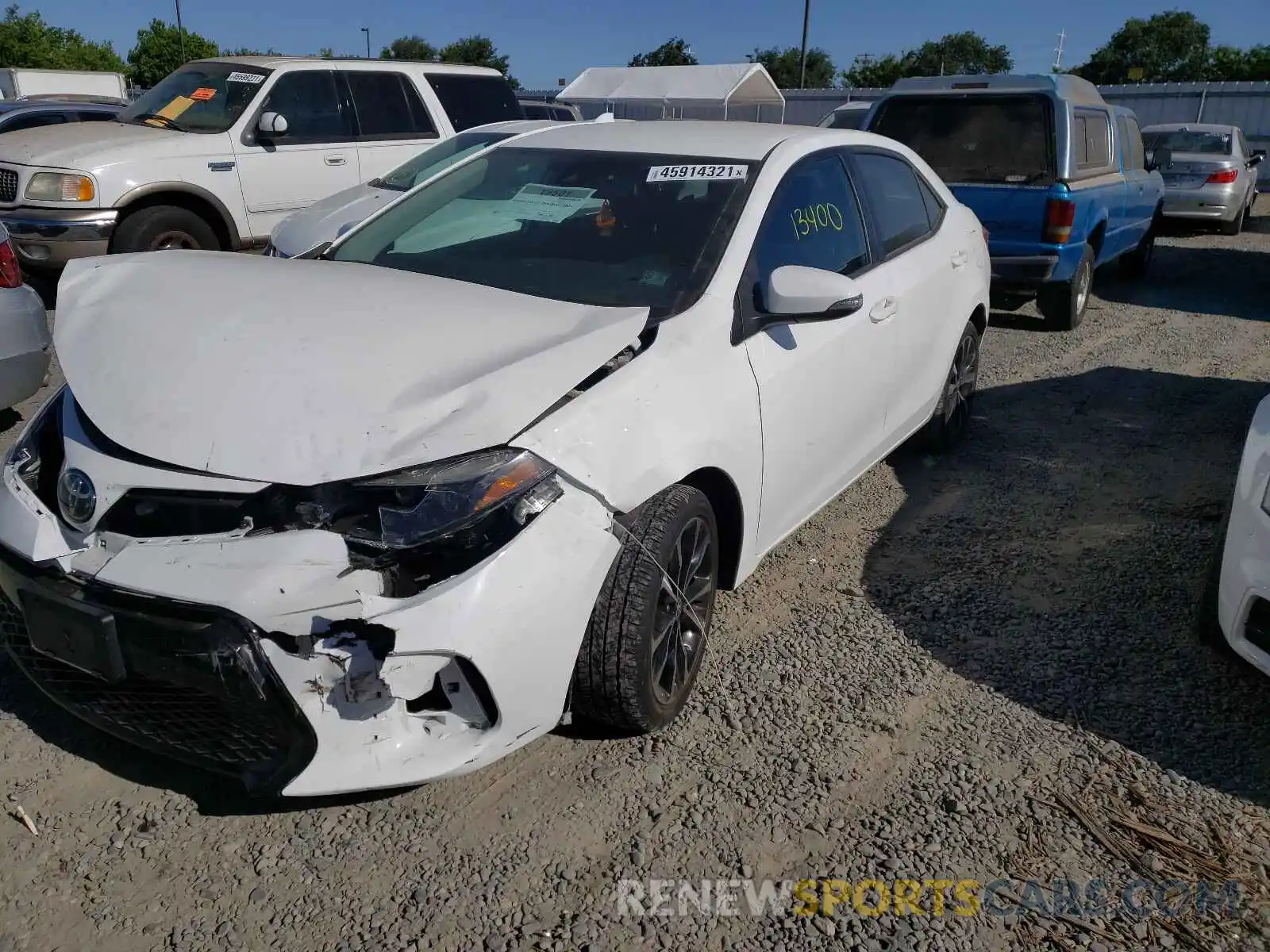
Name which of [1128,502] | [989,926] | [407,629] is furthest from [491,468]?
[1128,502]

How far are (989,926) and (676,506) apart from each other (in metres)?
1.24

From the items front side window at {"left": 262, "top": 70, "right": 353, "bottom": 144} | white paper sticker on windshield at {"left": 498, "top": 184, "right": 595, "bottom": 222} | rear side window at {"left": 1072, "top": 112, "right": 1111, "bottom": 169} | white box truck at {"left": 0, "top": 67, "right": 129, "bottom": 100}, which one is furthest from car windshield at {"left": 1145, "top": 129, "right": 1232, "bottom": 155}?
white box truck at {"left": 0, "top": 67, "right": 129, "bottom": 100}

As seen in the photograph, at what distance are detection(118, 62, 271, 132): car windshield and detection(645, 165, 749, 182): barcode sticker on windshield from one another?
583 cm

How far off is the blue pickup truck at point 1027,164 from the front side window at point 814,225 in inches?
166

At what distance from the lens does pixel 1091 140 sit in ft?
27.7

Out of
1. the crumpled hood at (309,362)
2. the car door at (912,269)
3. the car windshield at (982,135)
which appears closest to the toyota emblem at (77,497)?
the crumpled hood at (309,362)

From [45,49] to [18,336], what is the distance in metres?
55.7

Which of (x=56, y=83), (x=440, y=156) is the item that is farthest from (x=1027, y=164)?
(x=56, y=83)

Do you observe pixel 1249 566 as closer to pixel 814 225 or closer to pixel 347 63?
pixel 814 225

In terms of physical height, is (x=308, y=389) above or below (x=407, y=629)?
above

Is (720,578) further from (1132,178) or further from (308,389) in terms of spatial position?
(1132,178)

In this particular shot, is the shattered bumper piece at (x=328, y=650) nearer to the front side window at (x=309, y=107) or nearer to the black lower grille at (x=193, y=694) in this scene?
the black lower grille at (x=193, y=694)

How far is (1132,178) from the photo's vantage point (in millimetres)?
9617

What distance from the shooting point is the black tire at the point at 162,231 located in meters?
7.52
